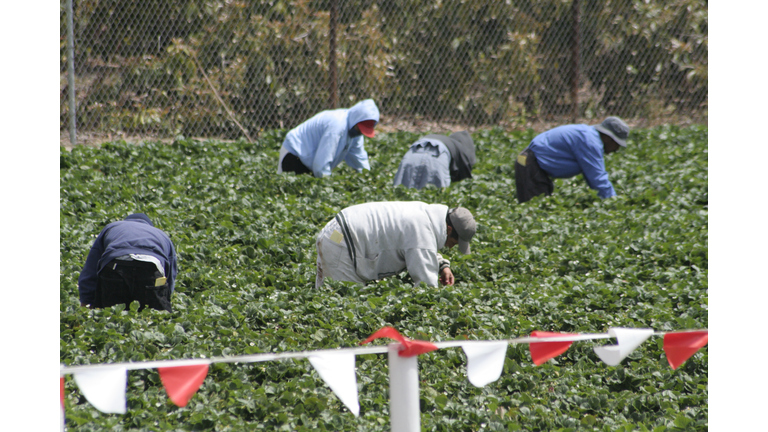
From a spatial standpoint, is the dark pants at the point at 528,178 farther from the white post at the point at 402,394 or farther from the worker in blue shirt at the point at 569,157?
the white post at the point at 402,394

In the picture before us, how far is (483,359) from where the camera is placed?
111 inches

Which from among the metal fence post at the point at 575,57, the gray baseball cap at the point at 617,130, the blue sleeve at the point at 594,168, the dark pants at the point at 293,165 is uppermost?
the metal fence post at the point at 575,57

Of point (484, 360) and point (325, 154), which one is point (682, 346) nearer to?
point (484, 360)

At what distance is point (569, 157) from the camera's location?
8234 millimetres

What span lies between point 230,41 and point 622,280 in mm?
7528

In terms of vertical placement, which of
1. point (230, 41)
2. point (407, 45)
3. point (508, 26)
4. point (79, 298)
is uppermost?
point (508, 26)

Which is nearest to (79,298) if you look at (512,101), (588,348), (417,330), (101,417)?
(101,417)

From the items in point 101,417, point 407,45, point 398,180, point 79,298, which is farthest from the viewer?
point 407,45

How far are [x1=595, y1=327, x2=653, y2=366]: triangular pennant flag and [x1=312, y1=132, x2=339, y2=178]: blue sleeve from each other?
5749mm

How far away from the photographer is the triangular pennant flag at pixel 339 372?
103 inches

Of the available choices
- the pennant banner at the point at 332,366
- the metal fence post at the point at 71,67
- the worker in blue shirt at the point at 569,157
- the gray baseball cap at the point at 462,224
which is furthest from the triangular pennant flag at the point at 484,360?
the metal fence post at the point at 71,67

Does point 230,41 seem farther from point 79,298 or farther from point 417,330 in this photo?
point 417,330

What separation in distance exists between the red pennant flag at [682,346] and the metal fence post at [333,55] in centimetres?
871

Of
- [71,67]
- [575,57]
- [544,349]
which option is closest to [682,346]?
[544,349]
